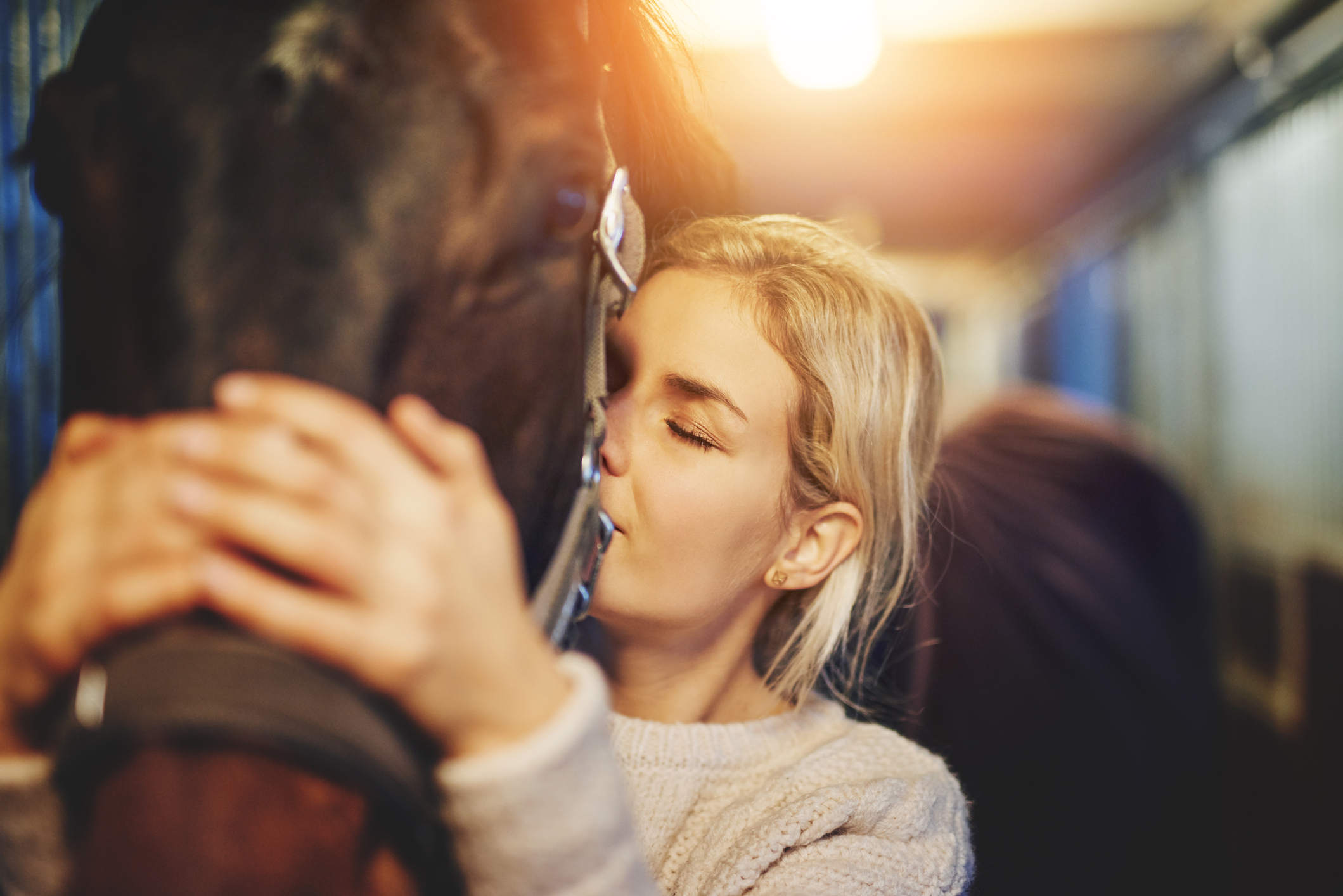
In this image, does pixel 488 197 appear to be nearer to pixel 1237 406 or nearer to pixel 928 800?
pixel 928 800

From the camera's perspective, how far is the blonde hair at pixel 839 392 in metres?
0.62

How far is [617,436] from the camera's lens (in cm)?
57

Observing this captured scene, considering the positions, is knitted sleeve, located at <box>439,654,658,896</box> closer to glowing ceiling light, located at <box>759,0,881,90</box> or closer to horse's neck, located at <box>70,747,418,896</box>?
Result: horse's neck, located at <box>70,747,418,896</box>

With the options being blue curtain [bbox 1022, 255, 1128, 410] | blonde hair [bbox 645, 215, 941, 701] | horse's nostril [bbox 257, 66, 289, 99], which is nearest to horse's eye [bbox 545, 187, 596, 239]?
horse's nostril [bbox 257, 66, 289, 99]

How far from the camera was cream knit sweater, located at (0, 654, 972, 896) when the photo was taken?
276 mm

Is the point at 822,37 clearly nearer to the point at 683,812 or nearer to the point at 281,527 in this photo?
the point at 683,812

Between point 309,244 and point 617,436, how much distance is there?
0.97 feet

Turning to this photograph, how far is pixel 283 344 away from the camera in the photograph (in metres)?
0.28

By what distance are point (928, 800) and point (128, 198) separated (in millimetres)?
556

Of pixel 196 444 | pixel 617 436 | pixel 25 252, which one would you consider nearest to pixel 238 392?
pixel 196 444

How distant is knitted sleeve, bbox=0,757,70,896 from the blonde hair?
457 mm

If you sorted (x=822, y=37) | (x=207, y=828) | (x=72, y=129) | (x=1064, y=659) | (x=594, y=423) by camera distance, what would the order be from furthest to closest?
(x=822, y=37)
(x=1064, y=659)
(x=594, y=423)
(x=72, y=129)
(x=207, y=828)

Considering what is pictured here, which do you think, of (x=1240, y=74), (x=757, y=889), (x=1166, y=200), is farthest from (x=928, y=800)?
(x=1166, y=200)

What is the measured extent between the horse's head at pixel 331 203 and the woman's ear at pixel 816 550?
307 mm
